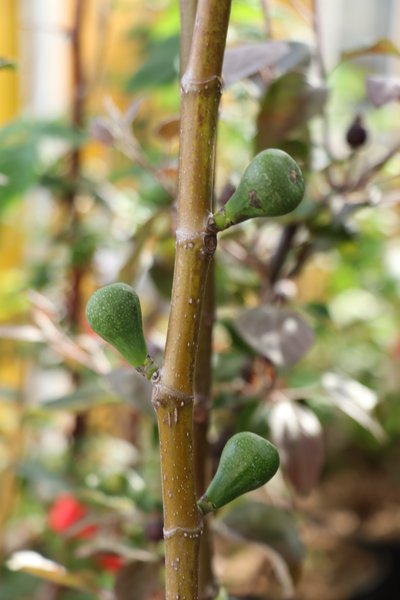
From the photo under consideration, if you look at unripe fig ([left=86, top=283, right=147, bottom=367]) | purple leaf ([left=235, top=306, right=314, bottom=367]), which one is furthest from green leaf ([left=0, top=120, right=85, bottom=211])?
unripe fig ([left=86, top=283, right=147, bottom=367])

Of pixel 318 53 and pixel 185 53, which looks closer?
pixel 185 53

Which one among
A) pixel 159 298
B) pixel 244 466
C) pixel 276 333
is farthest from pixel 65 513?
pixel 244 466

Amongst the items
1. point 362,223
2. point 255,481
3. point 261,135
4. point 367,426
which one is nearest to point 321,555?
point 362,223

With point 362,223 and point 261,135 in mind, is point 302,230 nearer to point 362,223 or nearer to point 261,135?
point 261,135

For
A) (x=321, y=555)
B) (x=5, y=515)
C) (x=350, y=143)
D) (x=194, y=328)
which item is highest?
(x=350, y=143)

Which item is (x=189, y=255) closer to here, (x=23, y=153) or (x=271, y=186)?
(x=271, y=186)

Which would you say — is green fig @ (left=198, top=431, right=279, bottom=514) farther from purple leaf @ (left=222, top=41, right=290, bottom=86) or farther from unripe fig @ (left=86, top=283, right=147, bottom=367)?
purple leaf @ (left=222, top=41, right=290, bottom=86)

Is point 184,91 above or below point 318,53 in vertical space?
below

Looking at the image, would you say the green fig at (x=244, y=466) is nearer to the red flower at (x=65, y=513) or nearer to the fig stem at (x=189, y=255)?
the fig stem at (x=189, y=255)
